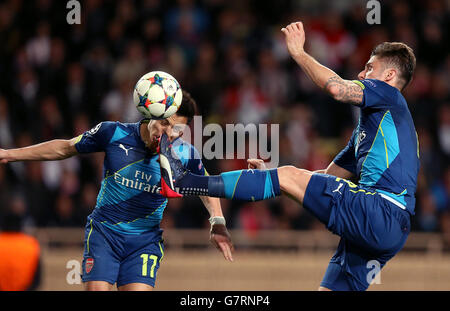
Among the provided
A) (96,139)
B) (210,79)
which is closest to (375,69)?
(96,139)

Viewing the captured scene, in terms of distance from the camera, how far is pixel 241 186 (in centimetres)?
Answer: 507

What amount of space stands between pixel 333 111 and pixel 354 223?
648 centimetres

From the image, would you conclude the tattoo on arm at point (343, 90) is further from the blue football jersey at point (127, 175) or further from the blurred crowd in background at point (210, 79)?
the blurred crowd in background at point (210, 79)

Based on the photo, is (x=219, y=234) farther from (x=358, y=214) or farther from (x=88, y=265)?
(x=358, y=214)

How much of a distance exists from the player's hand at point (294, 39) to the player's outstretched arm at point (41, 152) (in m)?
1.91

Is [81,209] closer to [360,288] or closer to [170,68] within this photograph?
[170,68]

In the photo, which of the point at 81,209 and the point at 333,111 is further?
the point at 333,111

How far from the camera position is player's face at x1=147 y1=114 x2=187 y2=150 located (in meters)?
5.56

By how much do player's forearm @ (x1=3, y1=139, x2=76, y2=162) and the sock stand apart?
1192 millimetres

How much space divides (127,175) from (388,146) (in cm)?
211

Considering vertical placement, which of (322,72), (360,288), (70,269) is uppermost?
(322,72)

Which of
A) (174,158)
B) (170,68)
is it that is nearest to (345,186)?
(174,158)

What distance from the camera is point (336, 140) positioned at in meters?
11.2

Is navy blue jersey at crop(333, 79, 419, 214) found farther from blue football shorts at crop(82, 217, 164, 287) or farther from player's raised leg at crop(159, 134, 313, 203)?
blue football shorts at crop(82, 217, 164, 287)
